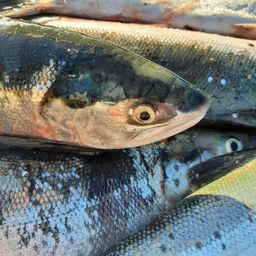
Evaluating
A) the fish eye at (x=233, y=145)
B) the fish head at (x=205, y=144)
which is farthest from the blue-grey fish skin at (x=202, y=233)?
the fish eye at (x=233, y=145)

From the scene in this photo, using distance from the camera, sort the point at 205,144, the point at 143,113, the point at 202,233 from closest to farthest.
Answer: the point at 143,113
the point at 202,233
the point at 205,144

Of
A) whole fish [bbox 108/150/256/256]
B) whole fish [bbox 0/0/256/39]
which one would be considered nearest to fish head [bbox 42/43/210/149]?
whole fish [bbox 108/150/256/256]

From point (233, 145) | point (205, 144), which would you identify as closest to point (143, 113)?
point (205, 144)

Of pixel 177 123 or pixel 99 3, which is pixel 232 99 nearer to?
pixel 177 123

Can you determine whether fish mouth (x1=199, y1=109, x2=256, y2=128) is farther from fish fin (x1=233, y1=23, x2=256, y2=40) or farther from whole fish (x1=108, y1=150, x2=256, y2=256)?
fish fin (x1=233, y1=23, x2=256, y2=40)

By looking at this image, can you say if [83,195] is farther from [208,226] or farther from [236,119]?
[236,119]

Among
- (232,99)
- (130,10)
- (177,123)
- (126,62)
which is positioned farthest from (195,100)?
(130,10)

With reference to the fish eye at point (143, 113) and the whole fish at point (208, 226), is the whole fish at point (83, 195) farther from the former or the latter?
the fish eye at point (143, 113)
